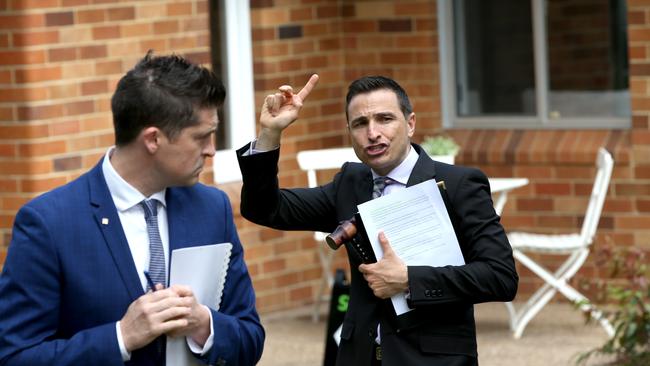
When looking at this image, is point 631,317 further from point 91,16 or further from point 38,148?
point 91,16

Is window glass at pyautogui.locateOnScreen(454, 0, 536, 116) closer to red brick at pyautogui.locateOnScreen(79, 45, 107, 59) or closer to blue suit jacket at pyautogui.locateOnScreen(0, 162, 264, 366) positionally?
red brick at pyautogui.locateOnScreen(79, 45, 107, 59)

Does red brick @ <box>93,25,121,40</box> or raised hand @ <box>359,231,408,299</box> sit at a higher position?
red brick @ <box>93,25,121,40</box>

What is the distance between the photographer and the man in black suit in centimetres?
420

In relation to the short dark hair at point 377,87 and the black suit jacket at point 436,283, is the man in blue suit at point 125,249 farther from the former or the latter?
the short dark hair at point 377,87

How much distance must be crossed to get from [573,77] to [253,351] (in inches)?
252

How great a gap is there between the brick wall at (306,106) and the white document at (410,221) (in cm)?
387

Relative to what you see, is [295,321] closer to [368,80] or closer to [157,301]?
[368,80]

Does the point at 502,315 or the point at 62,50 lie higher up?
the point at 62,50

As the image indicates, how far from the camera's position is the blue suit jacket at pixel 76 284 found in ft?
11.1

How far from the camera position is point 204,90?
3490 mm

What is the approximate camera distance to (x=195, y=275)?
11.5 ft

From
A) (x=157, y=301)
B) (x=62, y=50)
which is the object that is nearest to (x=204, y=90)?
(x=157, y=301)

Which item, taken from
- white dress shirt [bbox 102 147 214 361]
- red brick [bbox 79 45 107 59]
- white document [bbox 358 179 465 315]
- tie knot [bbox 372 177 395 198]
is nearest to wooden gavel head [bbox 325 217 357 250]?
white document [bbox 358 179 465 315]

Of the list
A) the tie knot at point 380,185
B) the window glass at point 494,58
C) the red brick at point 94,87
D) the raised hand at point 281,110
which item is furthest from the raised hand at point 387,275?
the window glass at point 494,58
